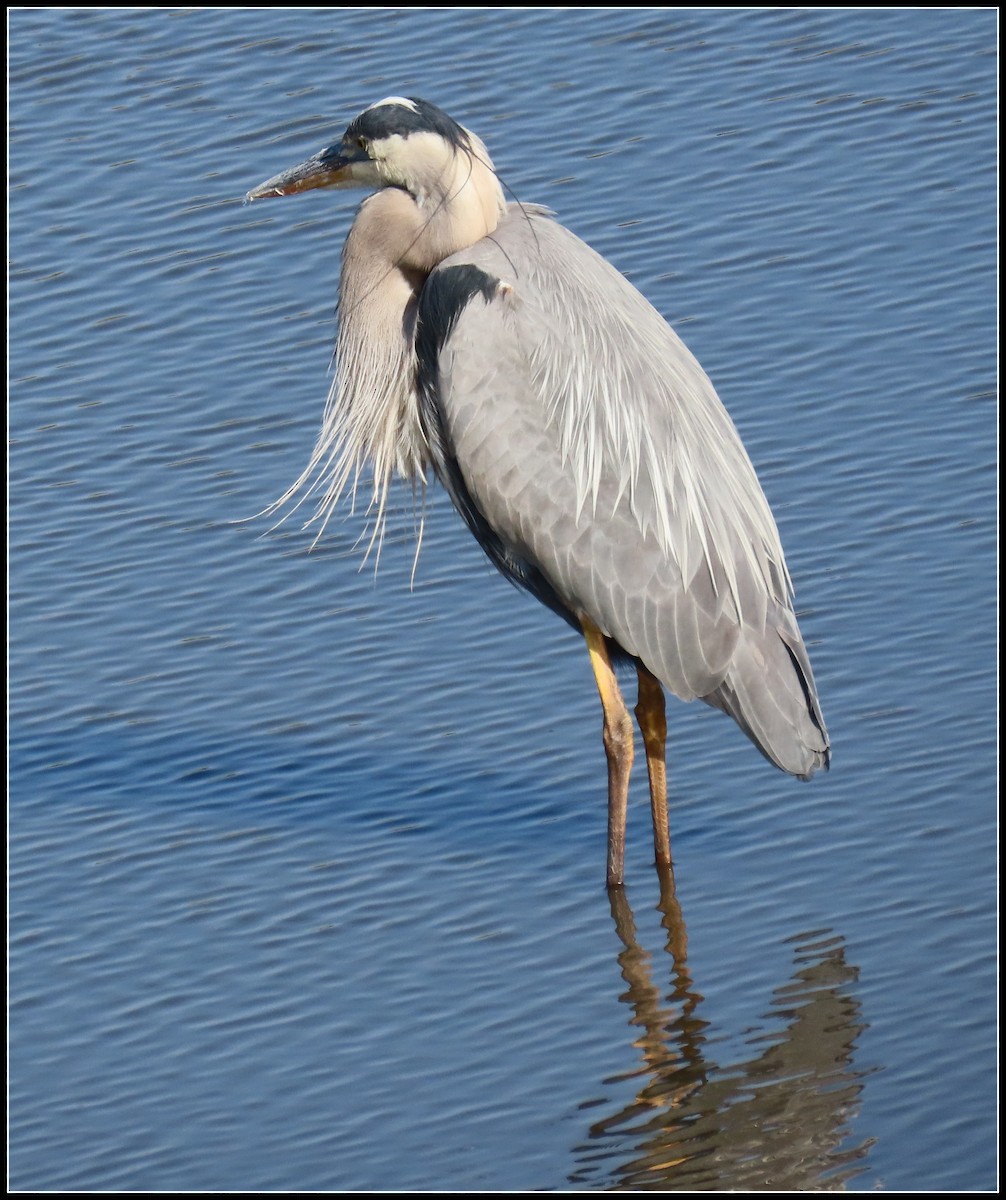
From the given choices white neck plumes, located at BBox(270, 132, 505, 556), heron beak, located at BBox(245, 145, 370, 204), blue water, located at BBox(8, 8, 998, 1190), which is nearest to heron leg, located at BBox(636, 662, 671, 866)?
blue water, located at BBox(8, 8, 998, 1190)

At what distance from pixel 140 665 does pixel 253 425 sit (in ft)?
6.50

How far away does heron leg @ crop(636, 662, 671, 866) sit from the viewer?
789 cm

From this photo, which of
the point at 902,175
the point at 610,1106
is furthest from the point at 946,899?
the point at 902,175

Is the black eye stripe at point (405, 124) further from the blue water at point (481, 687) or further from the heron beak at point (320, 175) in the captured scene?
the blue water at point (481, 687)

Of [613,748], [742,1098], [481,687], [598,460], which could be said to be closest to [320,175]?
[598,460]

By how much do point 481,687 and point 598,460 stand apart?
59.3 inches

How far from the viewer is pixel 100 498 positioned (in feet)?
35.6

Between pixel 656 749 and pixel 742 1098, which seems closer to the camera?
pixel 742 1098

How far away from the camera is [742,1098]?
656cm

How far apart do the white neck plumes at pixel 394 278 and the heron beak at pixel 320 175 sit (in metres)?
0.12

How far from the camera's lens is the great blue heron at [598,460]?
7809mm

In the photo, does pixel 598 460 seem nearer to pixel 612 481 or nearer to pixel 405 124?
pixel 612 481

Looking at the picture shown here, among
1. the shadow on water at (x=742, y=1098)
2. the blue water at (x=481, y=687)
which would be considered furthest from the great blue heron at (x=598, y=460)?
the shadow on water at (x=742, y=1098)

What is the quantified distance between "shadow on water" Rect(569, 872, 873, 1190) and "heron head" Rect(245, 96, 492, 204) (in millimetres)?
2766
